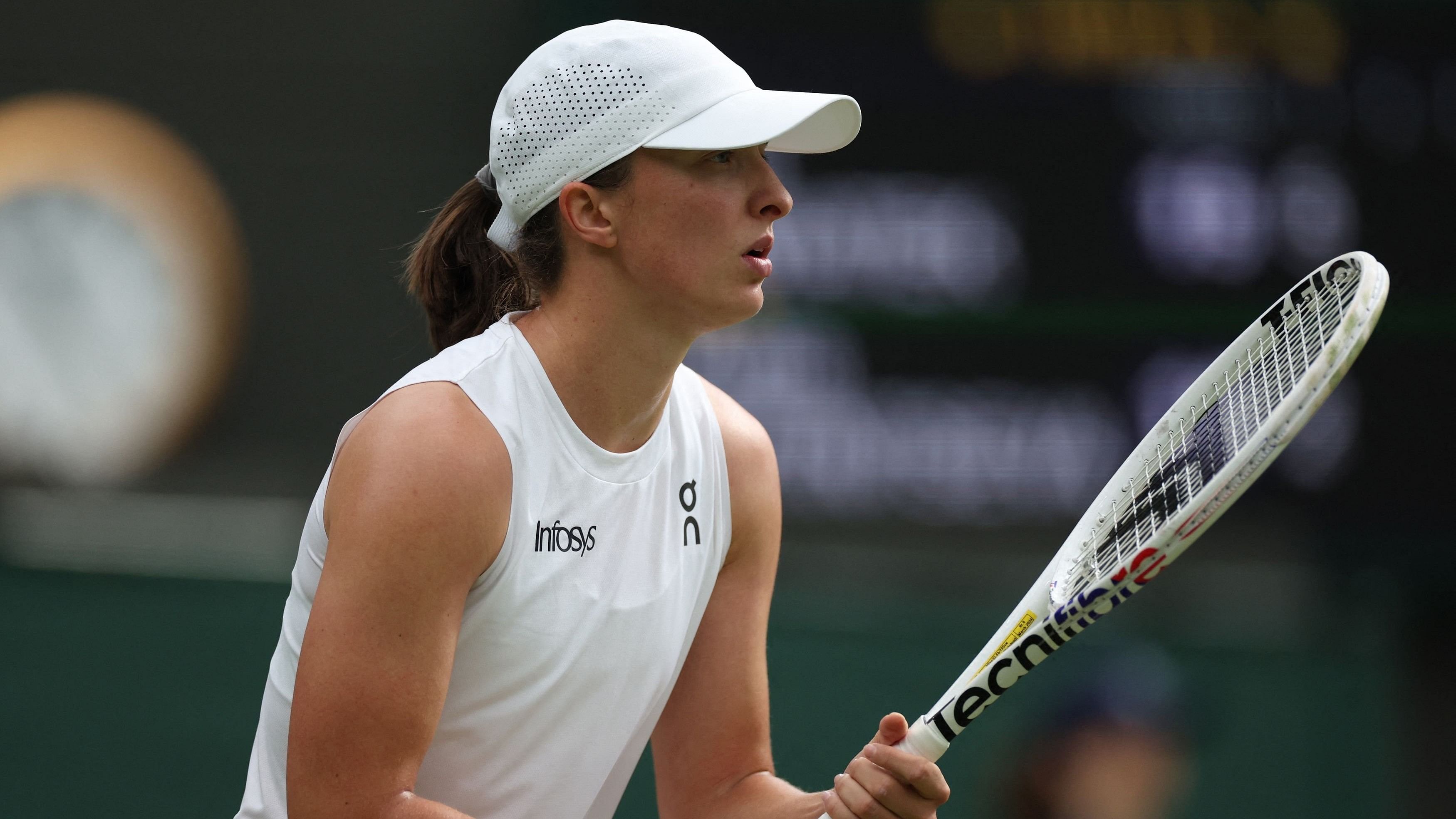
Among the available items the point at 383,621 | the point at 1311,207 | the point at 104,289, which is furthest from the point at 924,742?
the point at 104,289

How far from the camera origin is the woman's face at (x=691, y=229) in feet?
5.86

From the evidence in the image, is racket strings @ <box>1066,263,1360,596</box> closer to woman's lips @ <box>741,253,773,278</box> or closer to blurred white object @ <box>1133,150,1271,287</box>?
woman's lips @ <box>741,253,773,278</box>

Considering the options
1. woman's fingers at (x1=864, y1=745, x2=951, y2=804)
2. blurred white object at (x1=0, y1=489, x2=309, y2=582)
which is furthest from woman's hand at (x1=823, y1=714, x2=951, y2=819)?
blurred white object at (x1=0, y1=489, x2=309, y2=582)

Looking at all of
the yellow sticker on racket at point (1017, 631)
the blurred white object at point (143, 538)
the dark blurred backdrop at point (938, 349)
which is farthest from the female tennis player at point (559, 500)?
the blurred white object at point (143, 538)

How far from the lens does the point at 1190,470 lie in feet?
5.77

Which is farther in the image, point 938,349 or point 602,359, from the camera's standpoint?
point 938,349

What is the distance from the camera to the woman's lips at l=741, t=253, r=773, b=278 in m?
1.81

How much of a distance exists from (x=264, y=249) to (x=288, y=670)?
224 centimetres

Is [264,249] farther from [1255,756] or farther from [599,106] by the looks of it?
[1255,756]

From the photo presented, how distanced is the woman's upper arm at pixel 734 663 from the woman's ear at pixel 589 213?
326mm

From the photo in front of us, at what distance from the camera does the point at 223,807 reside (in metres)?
3.68

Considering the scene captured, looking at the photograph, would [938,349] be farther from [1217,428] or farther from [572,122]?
[572,122]

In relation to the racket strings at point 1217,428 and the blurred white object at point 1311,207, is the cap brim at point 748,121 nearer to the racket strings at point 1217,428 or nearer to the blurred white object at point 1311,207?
the racket strings at point 1217,428

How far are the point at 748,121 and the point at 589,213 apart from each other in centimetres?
21
